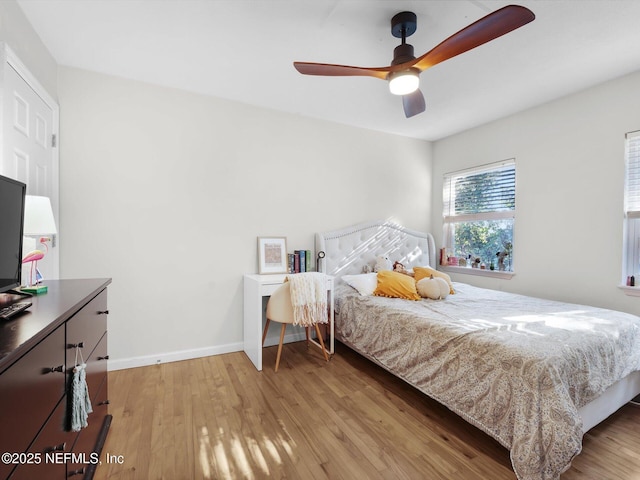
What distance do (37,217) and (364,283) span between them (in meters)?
2.60

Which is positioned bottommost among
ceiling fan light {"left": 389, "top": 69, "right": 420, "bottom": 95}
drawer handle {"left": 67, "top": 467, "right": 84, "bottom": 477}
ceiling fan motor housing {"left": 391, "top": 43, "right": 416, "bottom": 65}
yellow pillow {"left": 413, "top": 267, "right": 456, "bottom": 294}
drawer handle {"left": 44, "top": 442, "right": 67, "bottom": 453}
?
drawer handle {"left": 67, "top": 467, "right": 84, "bottom": 477}

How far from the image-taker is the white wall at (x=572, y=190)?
2.72 m

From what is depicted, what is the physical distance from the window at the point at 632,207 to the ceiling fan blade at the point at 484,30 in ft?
6.83

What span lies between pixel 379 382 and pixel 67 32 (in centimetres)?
349

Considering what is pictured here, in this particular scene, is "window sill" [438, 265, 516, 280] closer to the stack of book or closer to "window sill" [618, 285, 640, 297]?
"window sill" [618, 285, 640, 297]

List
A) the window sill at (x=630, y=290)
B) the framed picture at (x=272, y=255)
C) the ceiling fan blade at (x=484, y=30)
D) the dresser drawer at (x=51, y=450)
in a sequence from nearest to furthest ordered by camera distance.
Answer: the dresser drawer at (x=51, y=450)
the ceiling fan blade at (x=484, y=30)
the window sill at (x=630, y=290)
the framed picture at (x=272, y=255)

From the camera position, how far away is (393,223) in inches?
164

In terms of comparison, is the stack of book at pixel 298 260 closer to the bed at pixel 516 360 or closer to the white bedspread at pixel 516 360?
the bed at pixel 516 360

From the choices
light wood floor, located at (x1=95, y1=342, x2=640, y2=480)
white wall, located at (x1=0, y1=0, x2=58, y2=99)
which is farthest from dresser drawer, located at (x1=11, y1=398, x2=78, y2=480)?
white wall, located at (x1=0, y1=0, x2=58, y2=99)

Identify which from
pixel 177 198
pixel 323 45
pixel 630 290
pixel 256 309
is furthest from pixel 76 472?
pixel 630 290

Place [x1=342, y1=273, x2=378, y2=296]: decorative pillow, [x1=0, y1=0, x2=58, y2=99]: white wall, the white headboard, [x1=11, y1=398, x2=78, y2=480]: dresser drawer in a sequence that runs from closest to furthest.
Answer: [x1=11, y1=398, x2=78, y2=480]: dresser drawer < [x1=0, y1=0, x2=58, y2=99]: white wall < [x1=342, y1=273, x2=378, y2=296]: decorative pillow < the white headboard

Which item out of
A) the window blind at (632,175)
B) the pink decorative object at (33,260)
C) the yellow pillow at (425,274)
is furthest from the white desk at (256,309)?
the window blind at (632,175)

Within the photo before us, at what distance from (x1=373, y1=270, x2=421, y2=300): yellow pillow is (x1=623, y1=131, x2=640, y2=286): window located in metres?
1.79

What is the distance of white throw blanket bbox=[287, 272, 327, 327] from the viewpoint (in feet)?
8.95
